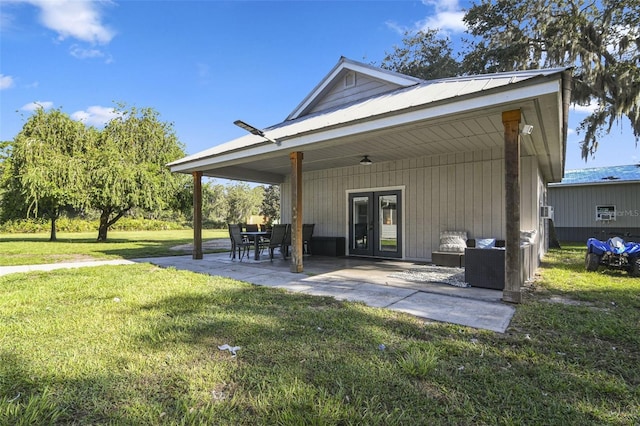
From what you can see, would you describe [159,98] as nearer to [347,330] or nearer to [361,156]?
[361,156]

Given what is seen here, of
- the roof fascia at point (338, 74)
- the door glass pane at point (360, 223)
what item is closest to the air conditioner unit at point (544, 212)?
the door glass pane at point (360, 223)

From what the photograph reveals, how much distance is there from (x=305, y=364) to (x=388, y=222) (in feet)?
24.3

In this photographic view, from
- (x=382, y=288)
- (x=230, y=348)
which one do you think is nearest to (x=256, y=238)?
(x=382, y=288)

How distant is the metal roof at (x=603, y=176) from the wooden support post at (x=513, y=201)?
595 inches

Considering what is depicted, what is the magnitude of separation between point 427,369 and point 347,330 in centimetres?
103

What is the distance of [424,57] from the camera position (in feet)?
64.1

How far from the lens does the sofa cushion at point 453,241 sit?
26.2 ft

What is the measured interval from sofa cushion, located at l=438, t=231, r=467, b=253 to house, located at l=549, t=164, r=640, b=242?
10861mm

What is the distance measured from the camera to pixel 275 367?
2.53 meters

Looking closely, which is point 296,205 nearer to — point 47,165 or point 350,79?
point 350,79

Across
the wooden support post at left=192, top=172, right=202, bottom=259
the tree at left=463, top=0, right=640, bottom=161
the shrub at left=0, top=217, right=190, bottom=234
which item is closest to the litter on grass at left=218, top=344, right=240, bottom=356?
the wooden support post at left=192, top=172, right=202, bottom=259

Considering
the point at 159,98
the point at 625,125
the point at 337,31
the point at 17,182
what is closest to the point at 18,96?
the point at 17,182

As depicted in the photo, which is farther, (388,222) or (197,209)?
(388,222)

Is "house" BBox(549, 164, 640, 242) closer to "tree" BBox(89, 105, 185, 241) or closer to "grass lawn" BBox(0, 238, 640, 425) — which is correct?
"grass lawn" BBox(0, 238, 640, 425)
